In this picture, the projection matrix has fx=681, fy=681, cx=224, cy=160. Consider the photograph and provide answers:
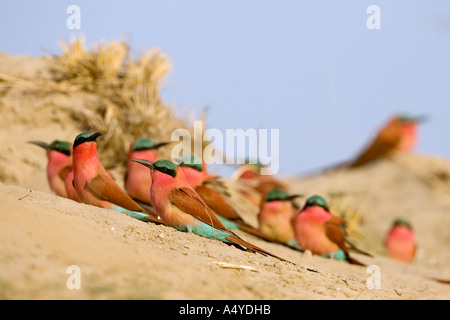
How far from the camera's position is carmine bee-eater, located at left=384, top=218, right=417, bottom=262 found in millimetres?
8742

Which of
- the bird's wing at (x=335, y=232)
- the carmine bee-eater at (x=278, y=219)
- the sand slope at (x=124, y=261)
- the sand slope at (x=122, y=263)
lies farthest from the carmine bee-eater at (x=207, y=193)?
the sand slope at (x=122, y=263)

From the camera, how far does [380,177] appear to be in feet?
46.8

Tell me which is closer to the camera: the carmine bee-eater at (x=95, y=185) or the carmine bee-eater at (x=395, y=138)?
the carmine bee-eater at (x=95, y=185)

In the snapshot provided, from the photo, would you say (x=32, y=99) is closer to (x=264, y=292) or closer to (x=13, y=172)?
(x=13, y=172)

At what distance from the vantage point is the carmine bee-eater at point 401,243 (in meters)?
8.74

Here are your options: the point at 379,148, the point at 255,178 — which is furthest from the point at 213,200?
the point at 379,148

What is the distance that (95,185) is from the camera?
4.29 m

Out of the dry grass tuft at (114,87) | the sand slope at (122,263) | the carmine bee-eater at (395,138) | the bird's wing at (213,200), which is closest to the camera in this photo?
the sand slope at (122,263)

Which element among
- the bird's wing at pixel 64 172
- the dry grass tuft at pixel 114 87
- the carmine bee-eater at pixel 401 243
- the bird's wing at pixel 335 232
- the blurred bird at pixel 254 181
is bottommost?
the carmine bee-eater at pixel 401 243

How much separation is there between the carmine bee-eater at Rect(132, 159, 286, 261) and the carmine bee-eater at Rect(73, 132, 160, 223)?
26 centimetres

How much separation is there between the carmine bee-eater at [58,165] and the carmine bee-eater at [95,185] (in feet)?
2.09

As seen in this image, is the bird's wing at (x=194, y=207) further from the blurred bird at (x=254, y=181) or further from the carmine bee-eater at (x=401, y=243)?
the carmine bee-eater at (x=401, y=243)

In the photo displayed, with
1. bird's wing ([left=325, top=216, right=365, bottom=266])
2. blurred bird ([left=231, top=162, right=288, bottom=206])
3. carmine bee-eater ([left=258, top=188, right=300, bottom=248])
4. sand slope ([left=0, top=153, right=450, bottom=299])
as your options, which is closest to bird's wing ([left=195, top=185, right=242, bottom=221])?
carmine bee-eater ([left=258, top=188, right=300, bottom=248])

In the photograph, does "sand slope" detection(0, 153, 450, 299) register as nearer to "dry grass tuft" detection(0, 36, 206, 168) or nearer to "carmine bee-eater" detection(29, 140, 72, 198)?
"carmine bee-eater" detection(29, 140, 72, 198)
